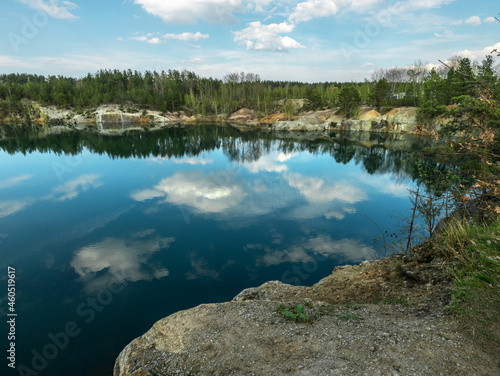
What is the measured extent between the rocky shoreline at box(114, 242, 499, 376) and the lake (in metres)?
4.83

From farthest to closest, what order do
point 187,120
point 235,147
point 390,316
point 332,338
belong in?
point 187,120 → point 235,147 → point 390,316 → point 332,338

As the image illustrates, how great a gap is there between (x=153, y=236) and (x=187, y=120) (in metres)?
133

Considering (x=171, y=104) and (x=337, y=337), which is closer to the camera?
(x=337, y=337)

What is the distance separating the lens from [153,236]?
24.8 m

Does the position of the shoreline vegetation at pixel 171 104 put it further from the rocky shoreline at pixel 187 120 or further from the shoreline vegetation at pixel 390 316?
the shoreline vegetation at pixel 390 316

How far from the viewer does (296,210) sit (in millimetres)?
30703

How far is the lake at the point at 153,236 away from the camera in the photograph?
49.7 ft

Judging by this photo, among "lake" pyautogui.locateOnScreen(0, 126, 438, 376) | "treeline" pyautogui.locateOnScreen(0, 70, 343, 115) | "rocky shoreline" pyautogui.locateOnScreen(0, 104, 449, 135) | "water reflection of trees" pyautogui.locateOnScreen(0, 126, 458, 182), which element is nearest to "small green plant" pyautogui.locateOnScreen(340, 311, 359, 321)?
"lake" pyautogui.locateOnScreen(0, 126, 438, 376)

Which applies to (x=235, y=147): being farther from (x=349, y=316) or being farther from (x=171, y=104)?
(x=171, y=104)

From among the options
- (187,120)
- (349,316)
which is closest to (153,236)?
(349,316)

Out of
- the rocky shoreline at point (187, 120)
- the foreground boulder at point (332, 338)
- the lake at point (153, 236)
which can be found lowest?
the lake at point (153, 236)

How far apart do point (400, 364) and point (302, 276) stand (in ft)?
39.2

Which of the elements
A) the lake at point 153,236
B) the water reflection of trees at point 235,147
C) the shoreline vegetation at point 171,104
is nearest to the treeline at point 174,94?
the shoreline vegetation at point 171,104

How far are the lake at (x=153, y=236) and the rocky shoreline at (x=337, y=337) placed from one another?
4.83 meters
